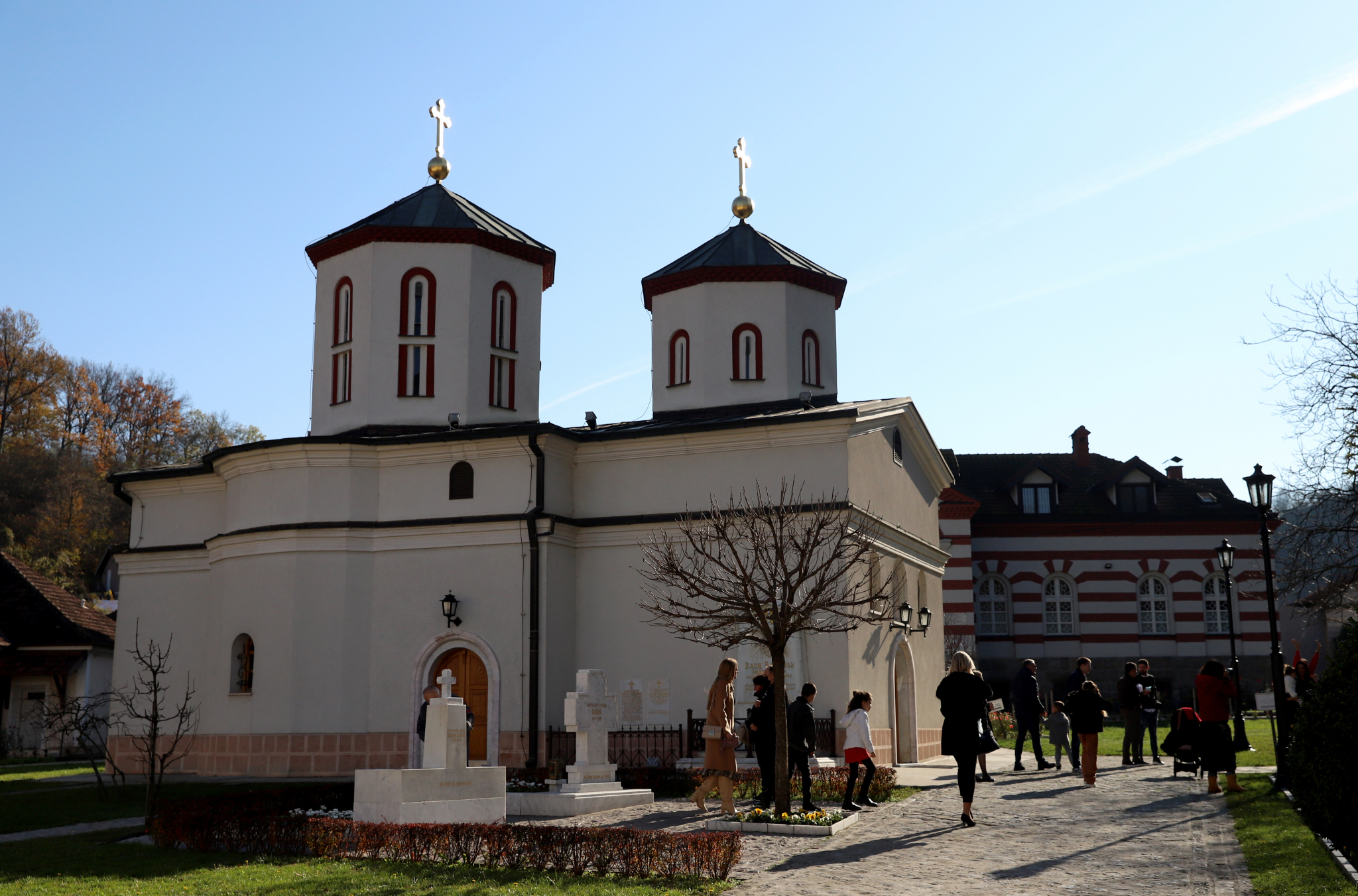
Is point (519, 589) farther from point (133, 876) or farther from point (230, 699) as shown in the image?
point (133, 876)

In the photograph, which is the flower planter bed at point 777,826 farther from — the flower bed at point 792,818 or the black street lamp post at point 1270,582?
the black street lamp post at point 1270,582

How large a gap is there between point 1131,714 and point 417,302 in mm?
15793

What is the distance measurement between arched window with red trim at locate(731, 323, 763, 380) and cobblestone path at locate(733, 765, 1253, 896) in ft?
38.3

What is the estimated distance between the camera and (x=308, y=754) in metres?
20.6

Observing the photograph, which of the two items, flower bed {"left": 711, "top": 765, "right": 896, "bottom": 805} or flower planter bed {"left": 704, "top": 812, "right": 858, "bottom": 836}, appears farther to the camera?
flower bed {"left": 711, "top": 765, "right": 896, "bottom": 805}

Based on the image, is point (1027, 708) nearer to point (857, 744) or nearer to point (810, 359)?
point (857, 744)

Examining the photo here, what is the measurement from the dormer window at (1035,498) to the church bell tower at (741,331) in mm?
19654

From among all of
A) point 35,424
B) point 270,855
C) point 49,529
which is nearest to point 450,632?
point 270,855

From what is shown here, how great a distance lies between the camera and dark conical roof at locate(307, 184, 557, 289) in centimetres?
2422

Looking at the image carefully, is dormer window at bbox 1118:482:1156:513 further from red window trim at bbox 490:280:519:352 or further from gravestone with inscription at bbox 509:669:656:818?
gravestone with inscription at bbox 509:669:656:818

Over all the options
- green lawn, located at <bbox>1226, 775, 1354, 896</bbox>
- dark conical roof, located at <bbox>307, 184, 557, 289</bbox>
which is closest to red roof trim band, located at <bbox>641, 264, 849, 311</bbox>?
dark conical roof, located at <bbox>307, 184, 557, 289</bbox>

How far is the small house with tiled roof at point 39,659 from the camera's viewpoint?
31359 millimetres

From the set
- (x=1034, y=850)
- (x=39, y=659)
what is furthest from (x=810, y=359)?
(x=39, y=659)

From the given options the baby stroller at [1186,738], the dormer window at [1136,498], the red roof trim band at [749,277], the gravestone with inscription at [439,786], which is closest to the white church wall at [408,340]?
the red roof trim band at [749,277]
